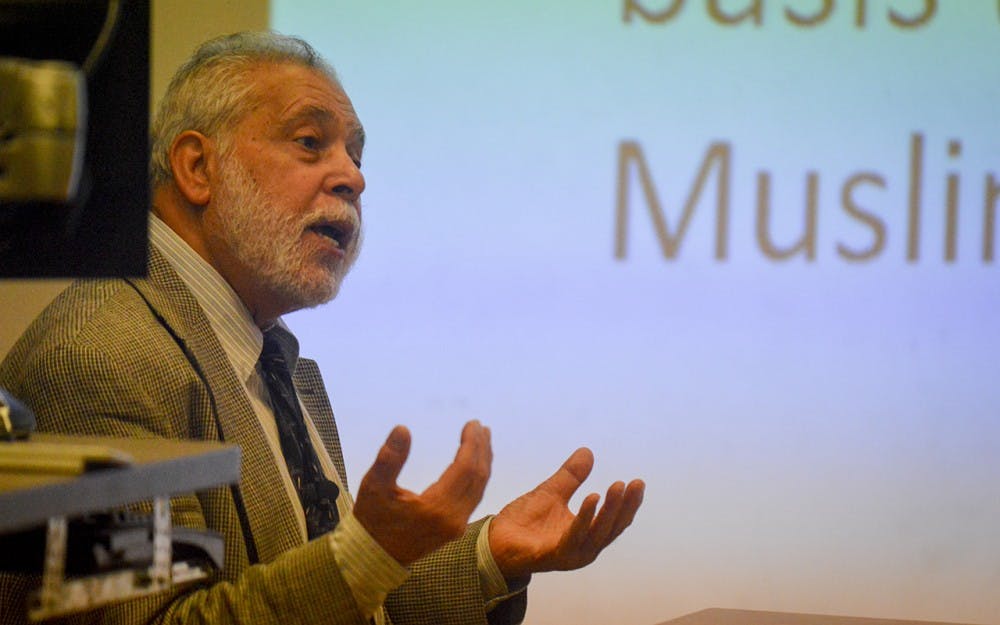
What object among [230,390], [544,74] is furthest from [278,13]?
[230,390]

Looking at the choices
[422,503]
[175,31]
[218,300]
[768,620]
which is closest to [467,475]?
[422,503]

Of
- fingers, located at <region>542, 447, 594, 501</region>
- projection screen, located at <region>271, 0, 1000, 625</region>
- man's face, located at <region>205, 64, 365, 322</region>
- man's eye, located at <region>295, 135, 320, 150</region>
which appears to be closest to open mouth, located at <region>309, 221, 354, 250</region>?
man's face, located at <region>205, 64, 365, 322</region>

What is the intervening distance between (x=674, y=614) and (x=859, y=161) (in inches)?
42.0

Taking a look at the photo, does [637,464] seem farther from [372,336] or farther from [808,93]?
[808,93]

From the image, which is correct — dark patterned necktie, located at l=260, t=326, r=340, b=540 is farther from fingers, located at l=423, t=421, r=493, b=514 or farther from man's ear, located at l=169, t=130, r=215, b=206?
fingers, located at l=423, t=421, r=493, b=514

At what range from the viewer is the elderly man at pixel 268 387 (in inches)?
55.7

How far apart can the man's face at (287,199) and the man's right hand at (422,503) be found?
0.62 m

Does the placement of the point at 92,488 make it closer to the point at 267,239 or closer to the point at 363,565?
the point at 363,565

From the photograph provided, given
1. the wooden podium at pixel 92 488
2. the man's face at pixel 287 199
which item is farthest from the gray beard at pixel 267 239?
the wooden podium at pixel 92 488

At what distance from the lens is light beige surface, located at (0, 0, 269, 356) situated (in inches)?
123

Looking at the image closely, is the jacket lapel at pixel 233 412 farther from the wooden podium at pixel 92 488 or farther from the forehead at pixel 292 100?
the wooden podium at pixel 92 488

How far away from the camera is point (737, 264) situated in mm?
2877

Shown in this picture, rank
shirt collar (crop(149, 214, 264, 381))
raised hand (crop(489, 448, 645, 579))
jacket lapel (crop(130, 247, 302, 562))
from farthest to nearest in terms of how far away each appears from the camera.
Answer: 1. shirt collar (crop(149, 214, 264, 381))
2. raised hand (crop(489, 448, 645, 579))
3. jacket lapel (crop(130, 247, 302, 562))

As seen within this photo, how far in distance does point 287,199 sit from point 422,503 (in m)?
0.74
